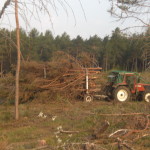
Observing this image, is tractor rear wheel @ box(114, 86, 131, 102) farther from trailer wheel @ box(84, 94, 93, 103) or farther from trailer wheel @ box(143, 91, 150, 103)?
trailer wheel @ box(84, 94, 93, 103)

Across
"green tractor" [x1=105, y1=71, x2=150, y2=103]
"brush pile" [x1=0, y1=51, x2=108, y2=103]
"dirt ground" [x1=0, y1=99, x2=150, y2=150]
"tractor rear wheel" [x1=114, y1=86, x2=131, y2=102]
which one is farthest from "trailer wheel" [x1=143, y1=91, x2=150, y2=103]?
"dirt ground" [x1=0, y1=99, x2=150, y2=150]

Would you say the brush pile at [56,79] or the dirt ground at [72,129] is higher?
the brush pile at [56,79]

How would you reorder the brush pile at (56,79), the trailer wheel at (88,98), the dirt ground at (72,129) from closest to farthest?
the dirt ground at (72,129), the brush pile at (56,79), the trailer wheel at (88,98)

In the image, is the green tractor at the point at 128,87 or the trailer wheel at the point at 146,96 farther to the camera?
the trailer wheel at the point at 146,96

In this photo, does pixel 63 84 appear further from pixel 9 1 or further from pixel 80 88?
pixel 9 1

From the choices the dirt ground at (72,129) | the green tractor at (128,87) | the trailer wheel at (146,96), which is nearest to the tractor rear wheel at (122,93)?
the green tractor at (128,87)

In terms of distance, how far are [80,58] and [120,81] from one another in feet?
8.28

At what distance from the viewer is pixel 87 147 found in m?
2.86

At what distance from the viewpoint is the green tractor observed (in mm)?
12109

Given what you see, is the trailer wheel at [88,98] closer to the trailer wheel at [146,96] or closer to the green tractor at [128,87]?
the green tractor at [128,87]

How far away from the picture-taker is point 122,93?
40.0 ft

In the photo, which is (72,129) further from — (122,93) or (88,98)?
(122,93)

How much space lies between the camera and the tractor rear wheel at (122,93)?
1212 cm

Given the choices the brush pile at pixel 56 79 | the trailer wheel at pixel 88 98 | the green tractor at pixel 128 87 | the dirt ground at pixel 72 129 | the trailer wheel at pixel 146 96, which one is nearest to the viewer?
the dirt ground at pixel 72 129
